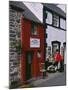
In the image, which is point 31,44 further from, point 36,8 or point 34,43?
point 36,8

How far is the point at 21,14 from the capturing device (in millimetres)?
1900

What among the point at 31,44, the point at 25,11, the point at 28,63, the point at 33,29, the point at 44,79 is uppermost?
the point at 25,11

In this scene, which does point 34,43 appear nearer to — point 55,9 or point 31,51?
point 31,51

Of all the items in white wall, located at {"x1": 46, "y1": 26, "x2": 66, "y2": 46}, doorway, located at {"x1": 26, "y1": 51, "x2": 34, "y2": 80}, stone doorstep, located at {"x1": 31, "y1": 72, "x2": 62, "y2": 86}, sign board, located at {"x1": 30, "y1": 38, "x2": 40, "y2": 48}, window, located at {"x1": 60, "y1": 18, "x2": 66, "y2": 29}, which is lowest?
stone doorstep, located at {"x1": 31, "y1": 72, "x2": 62, "y2": 86}

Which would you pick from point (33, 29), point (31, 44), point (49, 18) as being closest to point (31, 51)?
point (31, 44)

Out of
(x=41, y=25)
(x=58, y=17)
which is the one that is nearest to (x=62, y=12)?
(x=58, y=17)

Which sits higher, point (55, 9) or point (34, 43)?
point (55, 9)

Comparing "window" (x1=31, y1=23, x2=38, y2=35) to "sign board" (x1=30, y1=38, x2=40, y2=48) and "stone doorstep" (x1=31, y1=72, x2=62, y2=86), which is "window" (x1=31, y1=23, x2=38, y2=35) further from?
"stone doorstep" (x1=31, y1=72, x2=62, y2=86)

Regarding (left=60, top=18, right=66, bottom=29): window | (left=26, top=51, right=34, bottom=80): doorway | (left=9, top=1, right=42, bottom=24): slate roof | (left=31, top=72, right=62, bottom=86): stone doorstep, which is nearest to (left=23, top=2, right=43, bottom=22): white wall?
(left=9, top=1, right=42, bottom=24): slate roof

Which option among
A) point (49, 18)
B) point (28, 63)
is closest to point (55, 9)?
point (49, 18)

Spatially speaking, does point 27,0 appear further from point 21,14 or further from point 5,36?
point 5,36

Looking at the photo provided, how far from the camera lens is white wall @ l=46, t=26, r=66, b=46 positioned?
1.98m

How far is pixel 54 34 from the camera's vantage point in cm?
199

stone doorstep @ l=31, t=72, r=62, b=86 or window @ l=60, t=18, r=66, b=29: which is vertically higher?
window @ l=60, t=18, r=66, b=29
